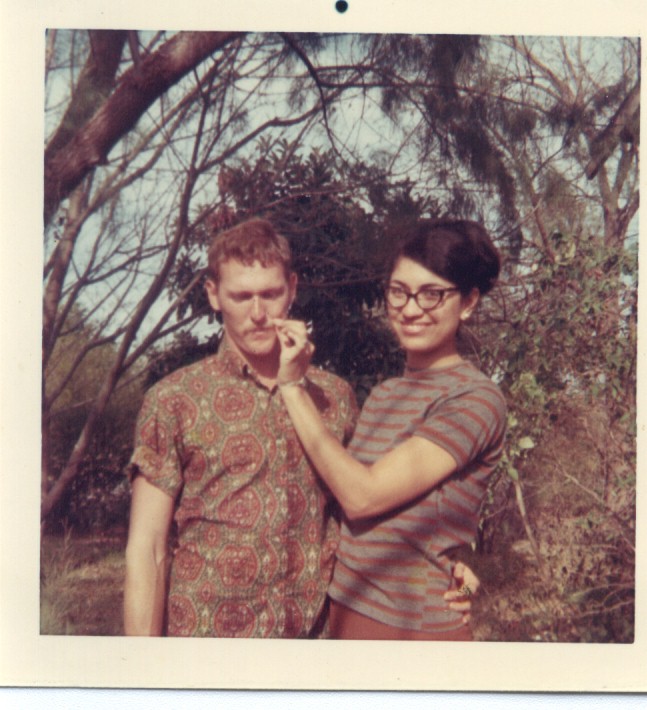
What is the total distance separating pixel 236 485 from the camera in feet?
10.0

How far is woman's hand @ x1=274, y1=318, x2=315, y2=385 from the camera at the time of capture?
3.09m

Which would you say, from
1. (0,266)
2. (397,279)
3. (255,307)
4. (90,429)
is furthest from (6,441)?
(397,279)

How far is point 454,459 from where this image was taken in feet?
10.0

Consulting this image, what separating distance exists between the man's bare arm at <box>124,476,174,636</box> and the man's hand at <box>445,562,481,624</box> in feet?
2.90

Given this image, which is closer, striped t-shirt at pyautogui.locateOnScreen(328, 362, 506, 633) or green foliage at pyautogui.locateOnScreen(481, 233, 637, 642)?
striped t-shirt at pyautogui.locateOnScreen(328, 362, 506, 633)

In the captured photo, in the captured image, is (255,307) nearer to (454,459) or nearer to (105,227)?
(105,227)

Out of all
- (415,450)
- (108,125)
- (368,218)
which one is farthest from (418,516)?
(108,125)

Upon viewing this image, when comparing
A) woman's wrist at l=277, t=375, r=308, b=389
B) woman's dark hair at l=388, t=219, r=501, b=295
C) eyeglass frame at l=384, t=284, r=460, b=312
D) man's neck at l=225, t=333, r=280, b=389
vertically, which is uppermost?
woman's dark hair at l=388, t=219, r=501, b=295

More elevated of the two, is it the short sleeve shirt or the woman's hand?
the woman's hand

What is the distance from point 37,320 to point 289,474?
0.93 m

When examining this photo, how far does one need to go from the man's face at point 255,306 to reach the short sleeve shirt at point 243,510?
84 millimetres

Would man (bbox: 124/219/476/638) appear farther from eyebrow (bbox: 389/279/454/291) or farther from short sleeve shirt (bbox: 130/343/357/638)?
eyebrow (bbox: 389/279/454/291)

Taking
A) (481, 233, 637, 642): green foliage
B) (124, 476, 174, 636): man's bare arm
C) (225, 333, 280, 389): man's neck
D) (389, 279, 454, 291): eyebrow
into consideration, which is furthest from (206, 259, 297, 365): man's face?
(481, 233, 637, 642): green foliage

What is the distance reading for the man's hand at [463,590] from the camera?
10.1 feet
